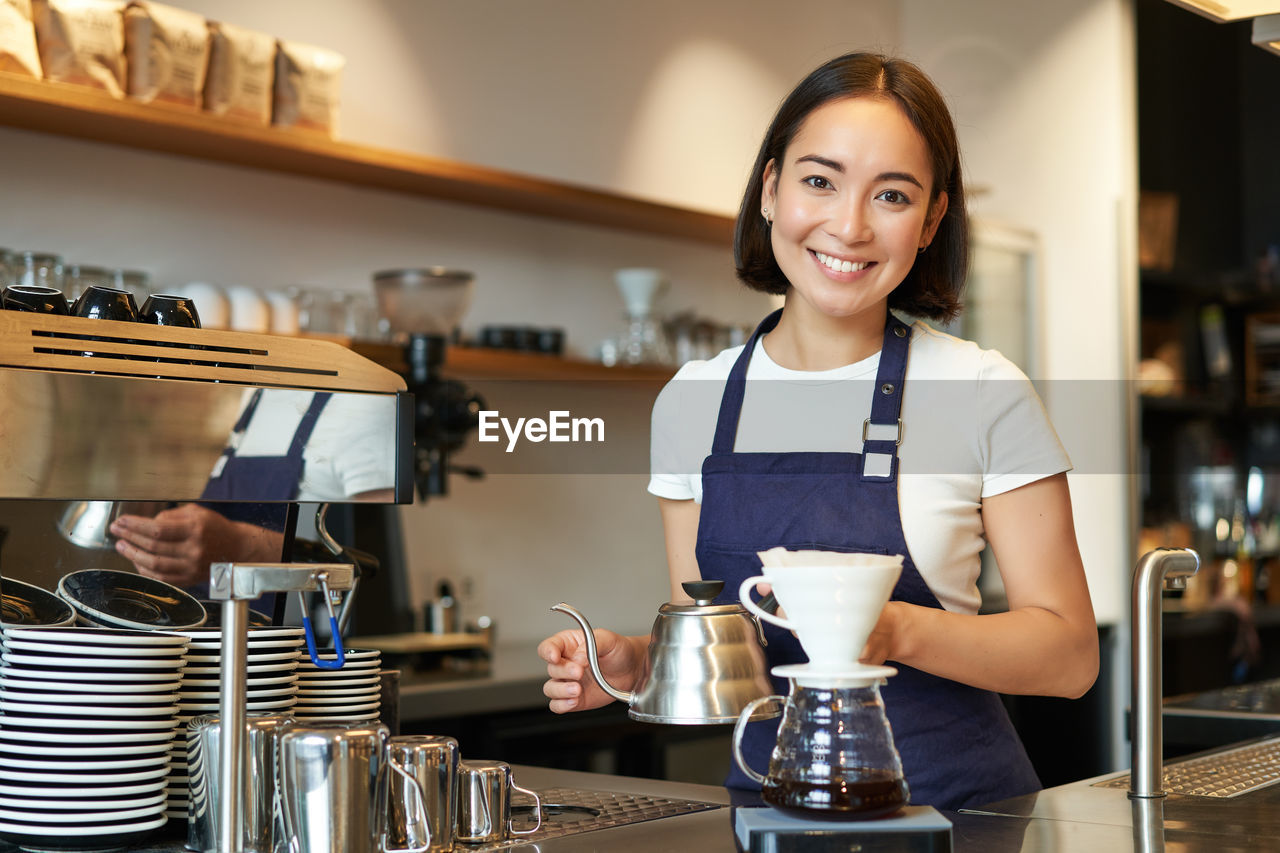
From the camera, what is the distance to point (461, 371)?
3518 millimetres

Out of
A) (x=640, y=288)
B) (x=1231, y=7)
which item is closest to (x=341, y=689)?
(x=1231, y=7)

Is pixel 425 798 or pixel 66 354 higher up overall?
pixel 66 354

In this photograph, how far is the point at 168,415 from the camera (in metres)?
1.43

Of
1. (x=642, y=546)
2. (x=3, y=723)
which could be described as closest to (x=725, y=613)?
(x=3, y=723)

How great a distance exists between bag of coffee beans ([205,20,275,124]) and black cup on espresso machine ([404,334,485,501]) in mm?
599

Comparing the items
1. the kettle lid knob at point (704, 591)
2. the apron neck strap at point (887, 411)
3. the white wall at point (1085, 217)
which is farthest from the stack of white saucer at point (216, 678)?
the white wall at point (1085, 217)

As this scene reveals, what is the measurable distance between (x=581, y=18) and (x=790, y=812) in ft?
10.8

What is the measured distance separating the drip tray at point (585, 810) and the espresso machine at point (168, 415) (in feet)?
1.03

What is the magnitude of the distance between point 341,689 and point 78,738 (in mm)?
316

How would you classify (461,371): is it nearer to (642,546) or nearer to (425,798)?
(642,546)

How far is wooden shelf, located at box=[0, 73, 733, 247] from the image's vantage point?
269 centimetres

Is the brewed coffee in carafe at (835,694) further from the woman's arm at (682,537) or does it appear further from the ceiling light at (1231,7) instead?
the ceiling light at (1231,7)

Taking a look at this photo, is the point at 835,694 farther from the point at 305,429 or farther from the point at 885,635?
the point at 305,429

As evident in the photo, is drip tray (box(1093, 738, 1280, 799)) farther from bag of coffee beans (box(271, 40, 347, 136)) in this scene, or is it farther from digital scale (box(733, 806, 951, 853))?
bag of coffee beans (box(271, 40, 347, 136))
